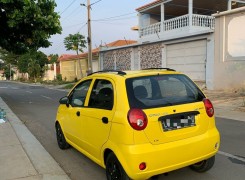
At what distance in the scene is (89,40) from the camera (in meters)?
25.6

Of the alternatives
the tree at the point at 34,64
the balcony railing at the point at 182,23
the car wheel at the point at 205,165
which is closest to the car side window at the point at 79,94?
the car wheel at the point at 205,165

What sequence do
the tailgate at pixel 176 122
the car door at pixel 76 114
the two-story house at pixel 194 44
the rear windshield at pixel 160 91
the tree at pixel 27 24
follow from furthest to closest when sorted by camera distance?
the two-story house at pixel 194 44 < the tree at pixel 27 24 < the car door at pixel 76 114 < the rear windshield at pixel 160 91 < the tailgate at pixel 176 122

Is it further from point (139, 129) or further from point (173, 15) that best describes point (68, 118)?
point (173, 15)

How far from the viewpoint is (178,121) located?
4.04 meters

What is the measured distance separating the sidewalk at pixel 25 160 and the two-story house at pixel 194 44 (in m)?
12.1

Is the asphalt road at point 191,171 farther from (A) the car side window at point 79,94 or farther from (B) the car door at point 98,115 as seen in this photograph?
(A) the car side window at point 79,94

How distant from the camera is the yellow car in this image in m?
3.77

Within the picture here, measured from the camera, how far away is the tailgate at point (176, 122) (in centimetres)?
384

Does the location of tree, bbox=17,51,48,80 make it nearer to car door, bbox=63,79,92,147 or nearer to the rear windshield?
car door, bbox=63,79,92,147

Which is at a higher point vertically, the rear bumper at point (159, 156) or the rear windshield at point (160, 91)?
the rear windshield at point (160, 91)

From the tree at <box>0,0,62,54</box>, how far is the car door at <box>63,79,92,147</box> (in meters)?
7.49

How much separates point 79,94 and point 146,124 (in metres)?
2.22

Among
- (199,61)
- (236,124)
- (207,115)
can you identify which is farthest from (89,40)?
(207,115)

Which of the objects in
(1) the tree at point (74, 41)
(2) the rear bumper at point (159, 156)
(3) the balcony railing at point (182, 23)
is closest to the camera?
(2) the rear bumper at point (159, 156)
